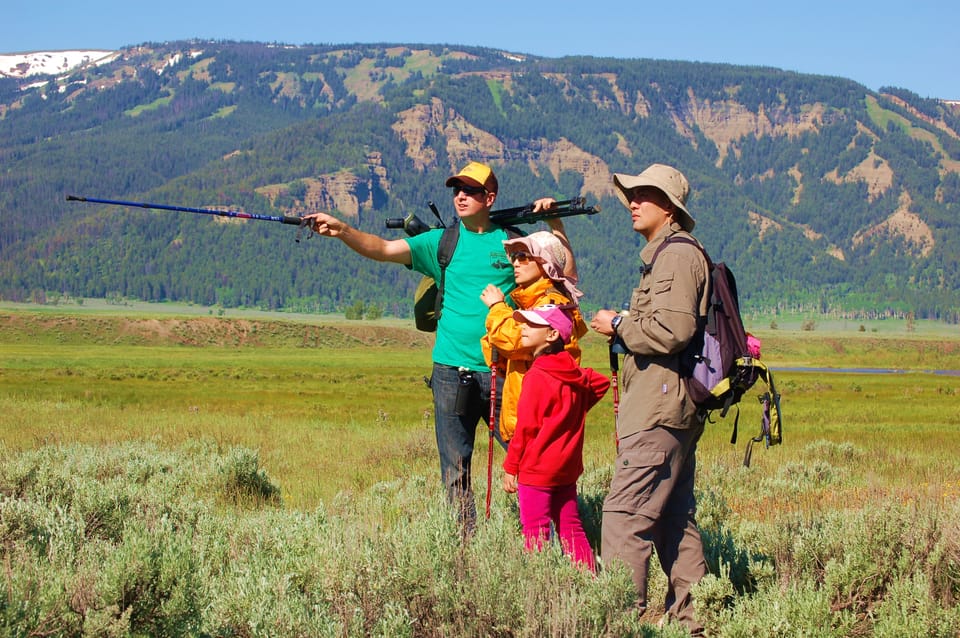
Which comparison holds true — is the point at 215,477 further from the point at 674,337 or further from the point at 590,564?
the point at 674,337

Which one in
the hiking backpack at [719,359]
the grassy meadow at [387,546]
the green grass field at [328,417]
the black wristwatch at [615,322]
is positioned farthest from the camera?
the green grass field at [328,417]

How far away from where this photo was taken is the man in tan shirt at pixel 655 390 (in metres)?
5.14

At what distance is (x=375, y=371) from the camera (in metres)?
53.6

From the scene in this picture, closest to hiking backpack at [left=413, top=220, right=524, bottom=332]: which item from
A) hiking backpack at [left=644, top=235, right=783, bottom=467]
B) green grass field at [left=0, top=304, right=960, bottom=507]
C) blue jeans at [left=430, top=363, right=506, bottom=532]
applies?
blue jeans at [left=430, top=363, right=506, bottom=532]

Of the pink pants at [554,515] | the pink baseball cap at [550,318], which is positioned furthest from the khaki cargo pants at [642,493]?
the pink baseball cap at [550,318]

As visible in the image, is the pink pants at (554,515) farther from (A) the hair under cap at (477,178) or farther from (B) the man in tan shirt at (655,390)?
(A) the hair under cap at (477,178)

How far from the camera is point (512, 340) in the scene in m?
5.88

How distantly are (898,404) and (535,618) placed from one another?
30393 millimetres

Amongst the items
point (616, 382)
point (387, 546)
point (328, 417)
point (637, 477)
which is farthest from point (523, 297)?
point (328, 417)

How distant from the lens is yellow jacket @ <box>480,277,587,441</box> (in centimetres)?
591

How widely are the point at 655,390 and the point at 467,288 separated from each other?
1.81 m

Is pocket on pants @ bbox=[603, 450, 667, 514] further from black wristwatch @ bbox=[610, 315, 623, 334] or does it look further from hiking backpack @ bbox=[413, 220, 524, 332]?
hiking backpack @ bbox=[413, 220, 524, 332]

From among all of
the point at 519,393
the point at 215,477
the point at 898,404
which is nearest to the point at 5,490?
the point at 215,477

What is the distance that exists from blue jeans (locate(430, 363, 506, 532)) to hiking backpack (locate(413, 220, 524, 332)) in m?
0.38
